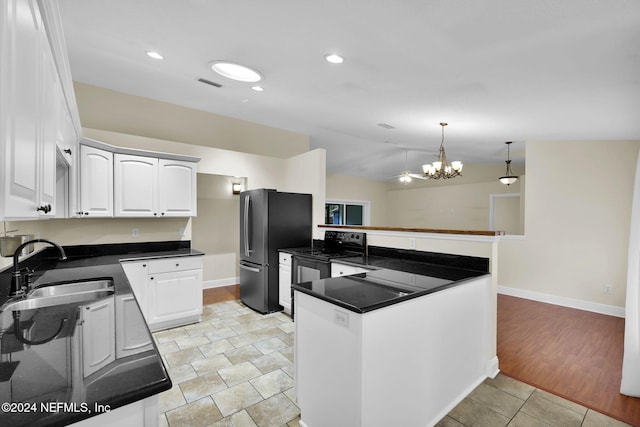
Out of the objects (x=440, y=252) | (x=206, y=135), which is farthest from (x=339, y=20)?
(x=206, y=135)

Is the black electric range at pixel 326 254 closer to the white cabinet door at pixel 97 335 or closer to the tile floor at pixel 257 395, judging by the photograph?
the tile floor at pixel 257 395

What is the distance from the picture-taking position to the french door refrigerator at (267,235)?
12.8 ft

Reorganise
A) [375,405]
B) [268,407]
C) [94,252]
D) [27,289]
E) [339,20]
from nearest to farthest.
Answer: [375,405] → [27,289] → [339,20] → [268,407] → [94,252]

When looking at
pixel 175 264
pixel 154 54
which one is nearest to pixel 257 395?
pixel 175 264

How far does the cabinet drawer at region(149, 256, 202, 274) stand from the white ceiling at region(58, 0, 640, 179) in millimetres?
2093

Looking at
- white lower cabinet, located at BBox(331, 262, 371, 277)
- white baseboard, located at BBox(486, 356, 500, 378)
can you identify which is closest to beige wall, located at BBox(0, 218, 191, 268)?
white lower cabinet, located at BBox(331, 262, 371, 277)

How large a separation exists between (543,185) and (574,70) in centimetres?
298

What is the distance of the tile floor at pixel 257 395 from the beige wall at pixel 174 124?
2854mm

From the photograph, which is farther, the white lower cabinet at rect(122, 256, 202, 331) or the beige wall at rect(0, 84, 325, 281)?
the beige wall at rect(0, 84, 325, 281)

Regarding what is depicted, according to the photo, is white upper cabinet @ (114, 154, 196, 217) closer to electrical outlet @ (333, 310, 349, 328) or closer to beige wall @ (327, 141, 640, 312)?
beige wall @ (327, 141, 640, 312)

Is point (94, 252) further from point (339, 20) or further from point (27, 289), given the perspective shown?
point (339, 20)

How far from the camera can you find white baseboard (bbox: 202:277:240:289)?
17.0ft

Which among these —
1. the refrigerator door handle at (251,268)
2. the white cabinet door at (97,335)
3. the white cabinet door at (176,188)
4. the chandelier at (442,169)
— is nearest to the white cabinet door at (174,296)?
the refrigerator door handle at (251,268)

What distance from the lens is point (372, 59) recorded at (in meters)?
2.40
